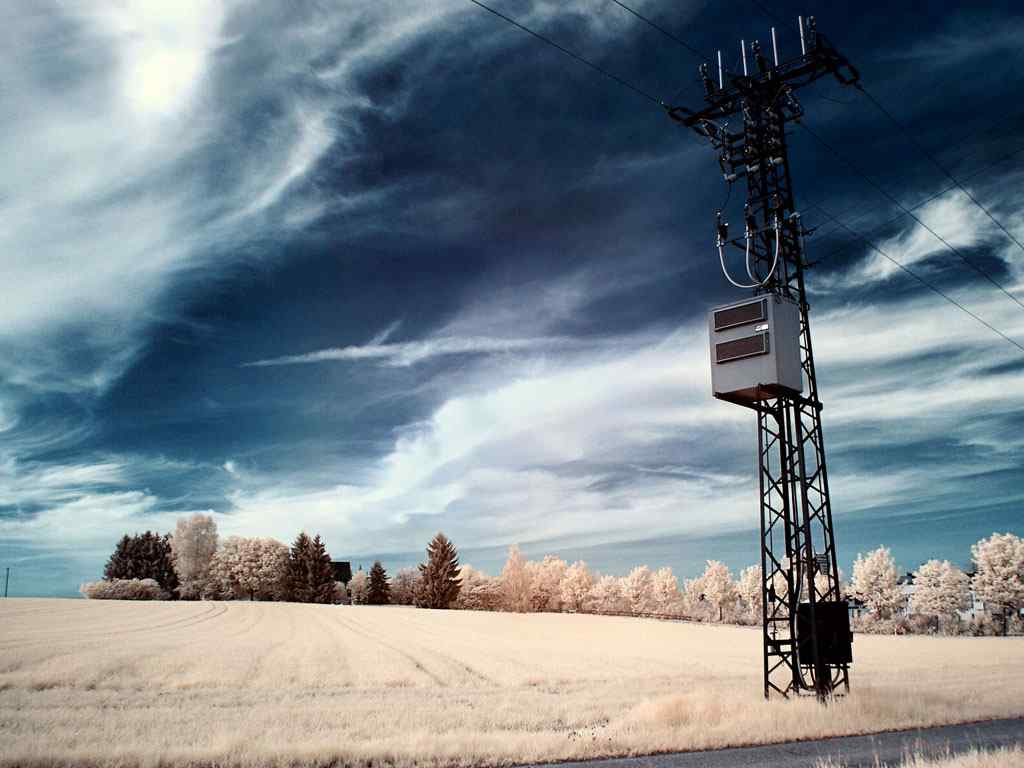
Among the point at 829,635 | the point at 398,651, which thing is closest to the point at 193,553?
the point at 398,651

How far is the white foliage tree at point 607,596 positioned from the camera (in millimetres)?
133125

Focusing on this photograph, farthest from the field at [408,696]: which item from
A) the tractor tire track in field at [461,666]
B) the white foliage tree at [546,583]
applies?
the white foliage tree at [546,583]

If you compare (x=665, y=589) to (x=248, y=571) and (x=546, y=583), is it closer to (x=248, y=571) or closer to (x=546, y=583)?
(x=546, y=583)

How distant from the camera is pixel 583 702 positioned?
23.3 metres

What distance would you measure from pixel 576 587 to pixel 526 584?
1314 centimetres

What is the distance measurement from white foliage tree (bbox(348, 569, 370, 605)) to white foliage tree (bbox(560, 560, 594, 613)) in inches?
1289

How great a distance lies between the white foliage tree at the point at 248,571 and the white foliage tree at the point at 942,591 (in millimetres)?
85962

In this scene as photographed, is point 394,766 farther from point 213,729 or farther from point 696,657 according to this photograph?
point 696,657

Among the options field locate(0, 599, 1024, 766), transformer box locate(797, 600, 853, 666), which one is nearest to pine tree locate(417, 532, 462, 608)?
field locate(0, 599, 1024, 766)

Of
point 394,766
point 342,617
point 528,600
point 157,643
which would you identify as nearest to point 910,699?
point 394,766

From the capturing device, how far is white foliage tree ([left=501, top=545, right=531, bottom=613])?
125438 millimetres

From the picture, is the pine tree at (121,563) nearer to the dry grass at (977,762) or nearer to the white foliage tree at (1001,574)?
the white foliage tree at (1001,574)

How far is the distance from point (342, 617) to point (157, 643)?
128ft

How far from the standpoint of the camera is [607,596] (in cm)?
14025
